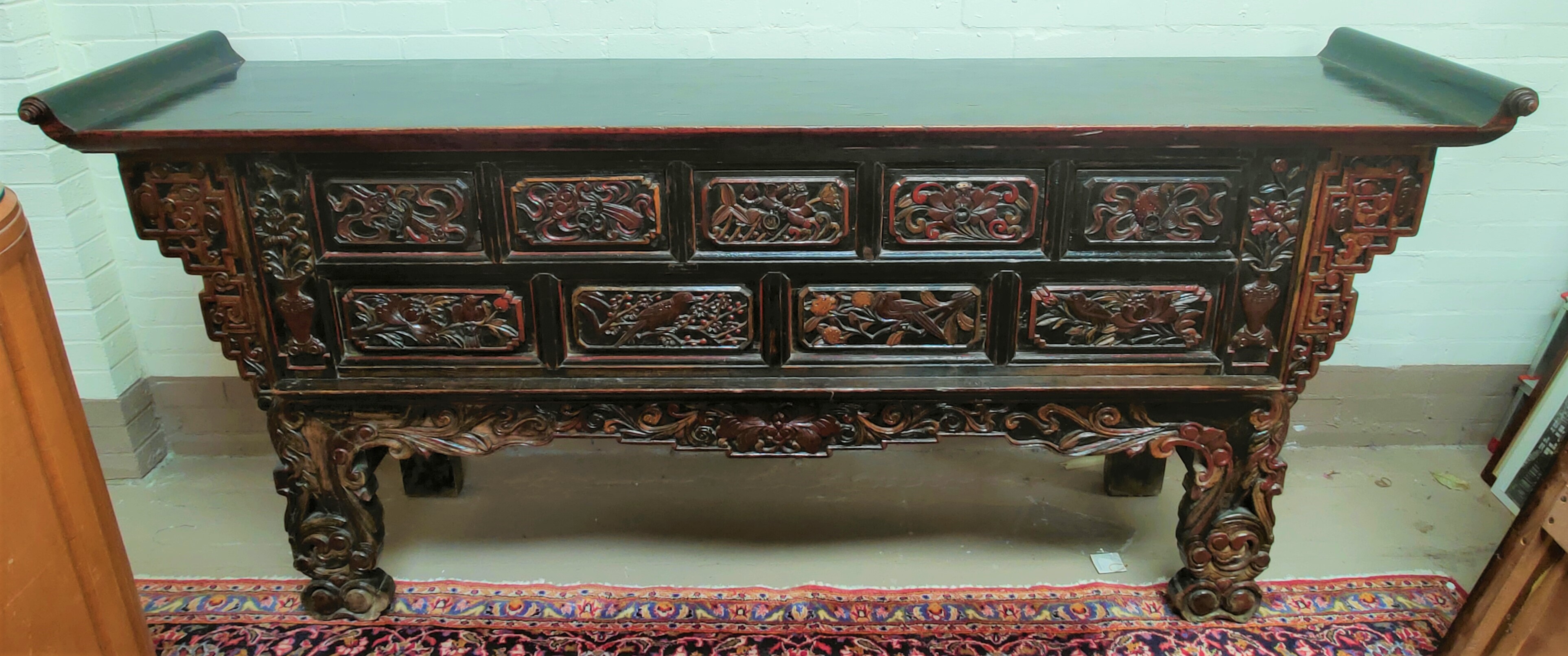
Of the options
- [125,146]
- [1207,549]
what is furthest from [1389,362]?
[125,146]

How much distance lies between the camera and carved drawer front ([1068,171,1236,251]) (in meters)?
1.65

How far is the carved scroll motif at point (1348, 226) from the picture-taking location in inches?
64.4

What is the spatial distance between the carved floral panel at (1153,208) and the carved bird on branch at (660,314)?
2.27 feet

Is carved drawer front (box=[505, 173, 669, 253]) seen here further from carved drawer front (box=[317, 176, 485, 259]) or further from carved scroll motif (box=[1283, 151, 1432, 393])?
carved scroll motif (box=[1283, 151, 1432, 393])

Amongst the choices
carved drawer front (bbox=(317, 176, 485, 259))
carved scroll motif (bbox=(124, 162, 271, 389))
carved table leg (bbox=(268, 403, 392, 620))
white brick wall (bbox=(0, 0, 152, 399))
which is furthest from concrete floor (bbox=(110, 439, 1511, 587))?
carved drawer front (bbox=(317, 176, 485, 259))

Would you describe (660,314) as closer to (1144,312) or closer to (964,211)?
(964,211)

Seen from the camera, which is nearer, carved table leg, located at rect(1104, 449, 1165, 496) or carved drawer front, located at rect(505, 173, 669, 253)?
carved drawer front, located at rect(505, 173, 669, 253)

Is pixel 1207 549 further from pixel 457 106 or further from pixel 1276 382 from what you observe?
pixel 457 106

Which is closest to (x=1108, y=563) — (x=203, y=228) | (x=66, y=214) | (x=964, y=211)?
(x=964, y=211)

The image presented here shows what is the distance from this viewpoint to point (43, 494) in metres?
1.46

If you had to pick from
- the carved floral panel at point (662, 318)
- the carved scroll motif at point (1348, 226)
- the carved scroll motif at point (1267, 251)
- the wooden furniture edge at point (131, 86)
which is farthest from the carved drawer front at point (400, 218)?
the carved scroll motif at point (1348, 226)

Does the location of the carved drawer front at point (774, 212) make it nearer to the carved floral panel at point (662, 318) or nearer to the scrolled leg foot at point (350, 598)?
the carved floral panel at point (662, 318)

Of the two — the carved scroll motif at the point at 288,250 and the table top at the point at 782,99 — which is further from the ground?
the table top at the point at 782,99

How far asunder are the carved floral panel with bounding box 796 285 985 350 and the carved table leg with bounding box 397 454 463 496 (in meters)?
1.10
